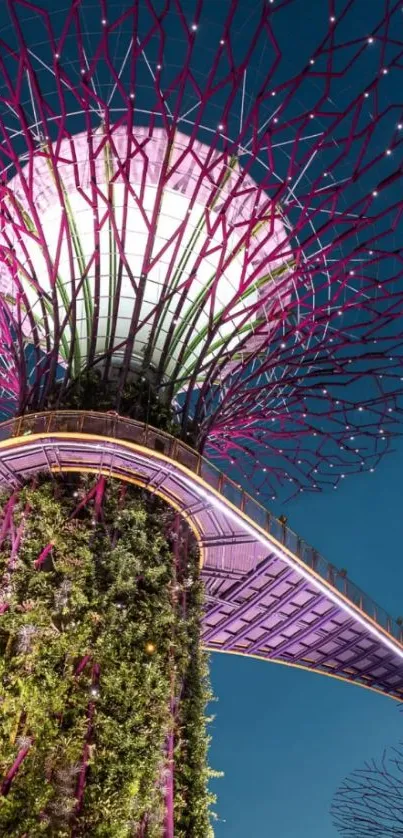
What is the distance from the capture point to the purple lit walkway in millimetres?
16953

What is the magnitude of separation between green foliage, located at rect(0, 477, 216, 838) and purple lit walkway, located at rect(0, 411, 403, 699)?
75cm

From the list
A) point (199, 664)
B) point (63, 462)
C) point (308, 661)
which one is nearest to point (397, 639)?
point (308, 661)

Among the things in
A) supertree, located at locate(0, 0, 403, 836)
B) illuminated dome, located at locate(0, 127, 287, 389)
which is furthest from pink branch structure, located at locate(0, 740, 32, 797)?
illuminated dome, located at locate(0, 127, 287, 389)

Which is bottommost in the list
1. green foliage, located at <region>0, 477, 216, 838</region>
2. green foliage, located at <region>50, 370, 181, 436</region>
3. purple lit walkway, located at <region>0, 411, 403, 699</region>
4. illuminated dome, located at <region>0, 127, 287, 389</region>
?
green foliage, located at <region>0, 477, 216, 838</region>

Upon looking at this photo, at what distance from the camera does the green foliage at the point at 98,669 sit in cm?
1348

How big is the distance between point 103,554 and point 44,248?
805 cm

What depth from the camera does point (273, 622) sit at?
27.0 metres

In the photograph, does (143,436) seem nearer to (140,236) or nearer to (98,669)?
(98,669)

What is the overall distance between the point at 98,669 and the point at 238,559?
8.18m

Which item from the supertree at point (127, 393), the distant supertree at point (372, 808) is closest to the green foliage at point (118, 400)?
the supertree at point (127, 393)

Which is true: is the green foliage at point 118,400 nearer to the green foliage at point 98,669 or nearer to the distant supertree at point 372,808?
the green foliage at point 98,669

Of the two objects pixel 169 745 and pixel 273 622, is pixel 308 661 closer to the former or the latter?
pixel 273 622

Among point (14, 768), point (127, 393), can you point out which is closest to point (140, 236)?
point (127, 393)

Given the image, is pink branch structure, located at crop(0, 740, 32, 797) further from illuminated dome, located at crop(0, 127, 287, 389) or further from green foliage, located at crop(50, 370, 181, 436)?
illuminated dome, located at crop(0, 127, 287, 389)
